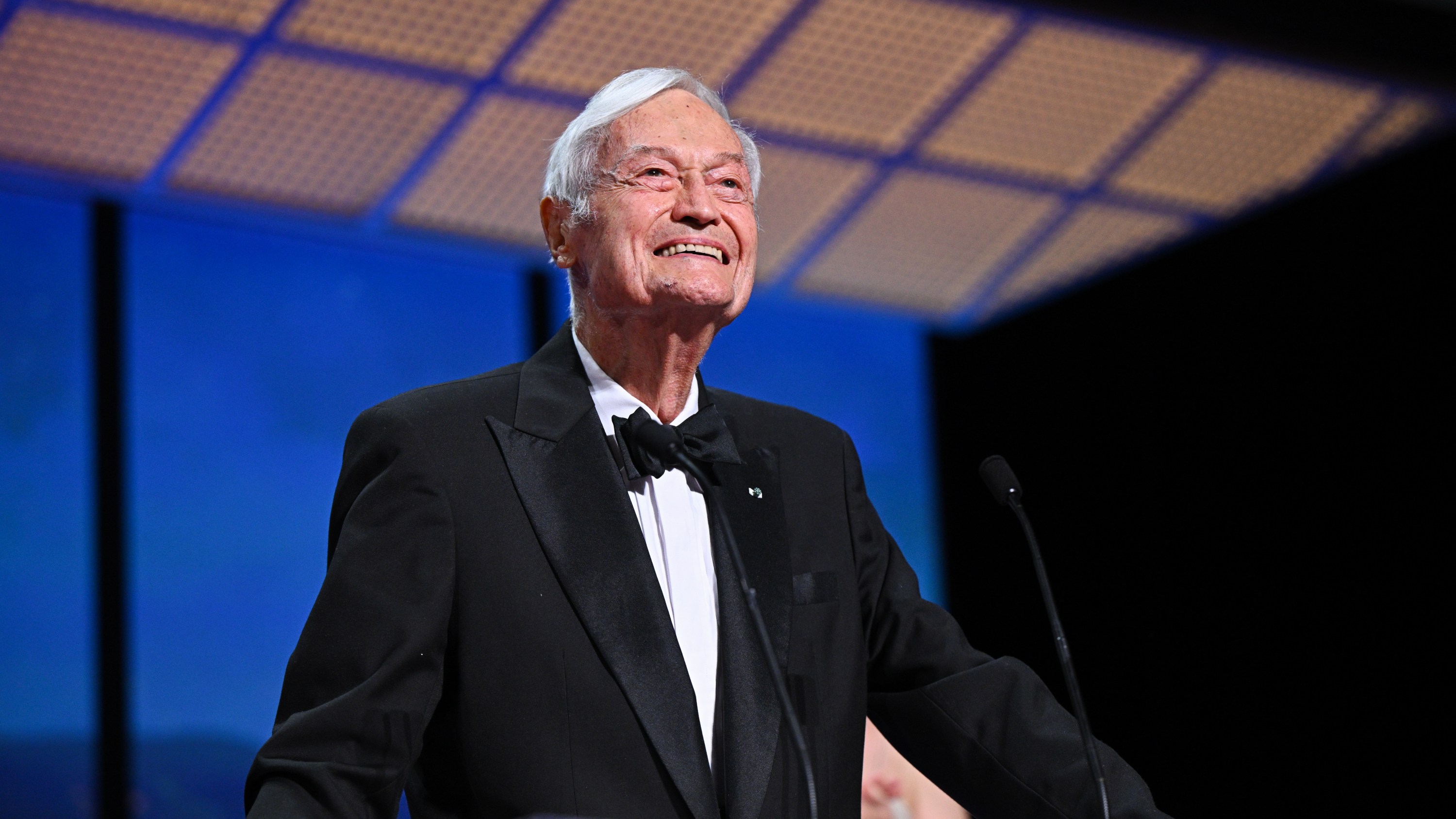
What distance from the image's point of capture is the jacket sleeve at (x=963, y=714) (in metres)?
1.72

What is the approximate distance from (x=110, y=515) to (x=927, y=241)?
265cm

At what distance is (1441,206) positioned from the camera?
4109 millimetres

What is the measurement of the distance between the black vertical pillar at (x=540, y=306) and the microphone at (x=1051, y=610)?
129 inches

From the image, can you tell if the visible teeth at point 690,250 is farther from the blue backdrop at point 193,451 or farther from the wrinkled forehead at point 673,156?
the blue backdrop at point 193,451

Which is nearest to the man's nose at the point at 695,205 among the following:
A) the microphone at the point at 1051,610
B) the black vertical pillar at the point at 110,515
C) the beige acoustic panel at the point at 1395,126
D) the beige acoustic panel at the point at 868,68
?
the microphone at the point at 1051,610

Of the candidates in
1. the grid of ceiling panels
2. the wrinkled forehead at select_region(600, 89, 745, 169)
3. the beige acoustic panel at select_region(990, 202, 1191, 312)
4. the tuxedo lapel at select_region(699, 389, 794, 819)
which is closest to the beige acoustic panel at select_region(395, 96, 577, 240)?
the grid of ceiling panels

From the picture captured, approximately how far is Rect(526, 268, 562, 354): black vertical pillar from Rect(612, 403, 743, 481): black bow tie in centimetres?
308

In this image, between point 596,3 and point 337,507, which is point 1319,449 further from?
point 337,507

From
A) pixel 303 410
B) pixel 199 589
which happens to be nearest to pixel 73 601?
pixel 199 589

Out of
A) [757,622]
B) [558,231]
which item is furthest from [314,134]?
[757,622]

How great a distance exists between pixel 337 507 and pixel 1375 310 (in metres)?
3.37

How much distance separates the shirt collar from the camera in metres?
1.91

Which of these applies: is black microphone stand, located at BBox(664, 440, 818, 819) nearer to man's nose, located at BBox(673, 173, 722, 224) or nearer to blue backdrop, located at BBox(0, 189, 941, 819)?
man's nose, located at BBox(673, 173, 722, 224)

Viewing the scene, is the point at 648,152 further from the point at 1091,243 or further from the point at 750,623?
the point at 1091,243
